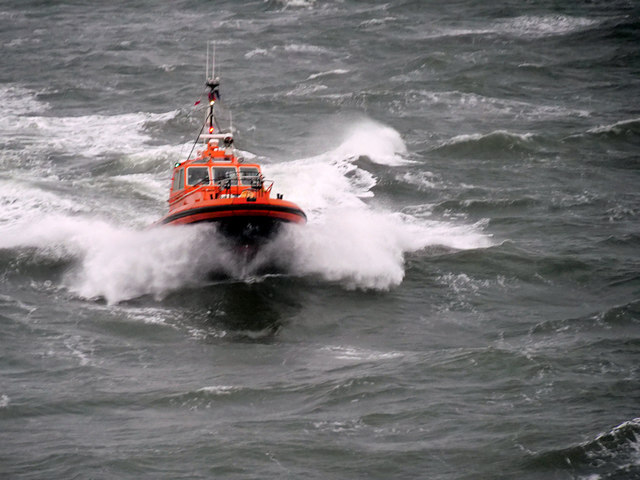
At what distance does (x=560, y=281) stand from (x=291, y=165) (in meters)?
10.7

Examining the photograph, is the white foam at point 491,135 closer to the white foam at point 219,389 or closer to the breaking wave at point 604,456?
the white foam at point 219,389

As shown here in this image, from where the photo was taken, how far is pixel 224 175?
20281 mm

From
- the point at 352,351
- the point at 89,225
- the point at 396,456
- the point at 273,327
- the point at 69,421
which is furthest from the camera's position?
the point at 89,225

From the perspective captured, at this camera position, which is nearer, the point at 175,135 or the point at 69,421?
the point at 69,421

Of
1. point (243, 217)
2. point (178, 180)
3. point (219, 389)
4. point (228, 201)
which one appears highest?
point (178, 180)

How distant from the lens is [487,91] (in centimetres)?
3503

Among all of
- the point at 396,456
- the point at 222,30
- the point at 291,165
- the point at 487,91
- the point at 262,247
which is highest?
the point at 222,30

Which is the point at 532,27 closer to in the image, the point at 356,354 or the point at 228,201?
the point at 228,201

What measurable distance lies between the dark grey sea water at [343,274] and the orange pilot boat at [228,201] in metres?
0.40

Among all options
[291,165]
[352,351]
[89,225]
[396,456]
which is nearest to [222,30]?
[291,165]

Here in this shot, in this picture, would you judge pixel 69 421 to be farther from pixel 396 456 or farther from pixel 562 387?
pixel 562 387

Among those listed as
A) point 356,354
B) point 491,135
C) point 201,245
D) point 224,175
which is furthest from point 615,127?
point 356,354

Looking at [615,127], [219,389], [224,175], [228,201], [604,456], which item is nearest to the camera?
[604,456]

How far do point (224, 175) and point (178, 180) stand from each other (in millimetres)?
1252
